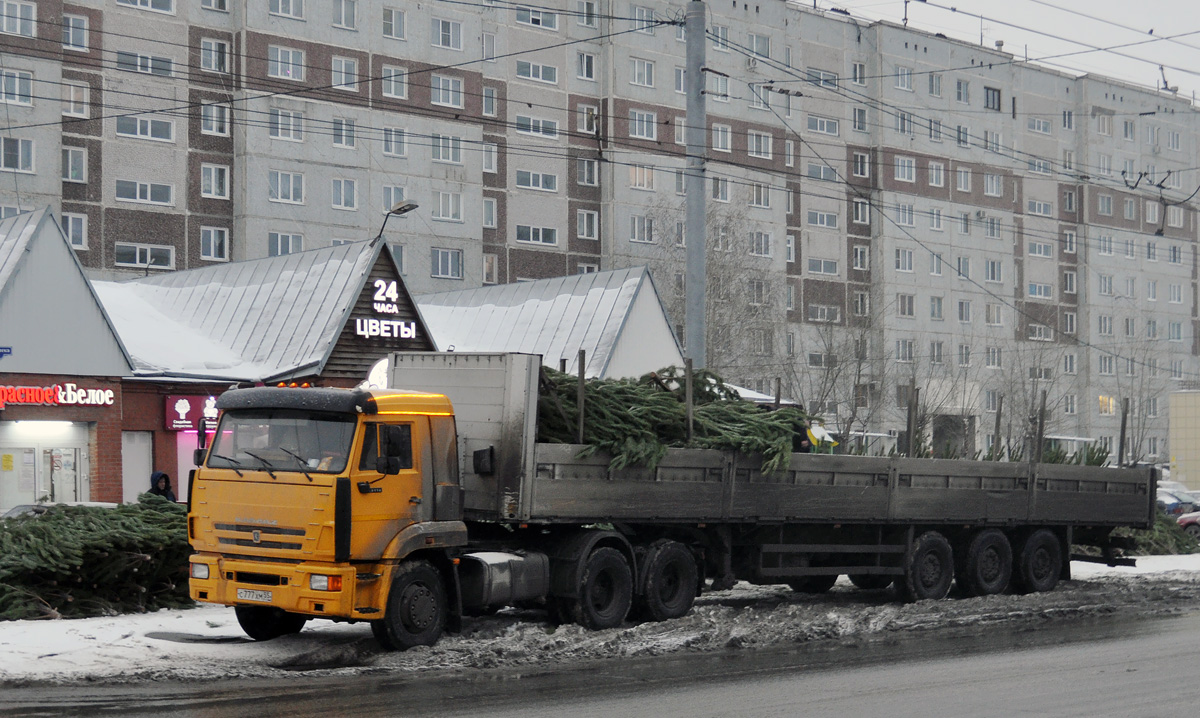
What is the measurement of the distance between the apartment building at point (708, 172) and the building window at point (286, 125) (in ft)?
0.29

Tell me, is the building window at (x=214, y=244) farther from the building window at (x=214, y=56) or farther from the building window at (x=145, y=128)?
the building window at (x=214, y=56)

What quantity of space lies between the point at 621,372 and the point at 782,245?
44866 millimetres

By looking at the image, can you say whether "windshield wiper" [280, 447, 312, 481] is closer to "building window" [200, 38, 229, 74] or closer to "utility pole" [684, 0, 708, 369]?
"utility pole" [684, 0, 708, 369]

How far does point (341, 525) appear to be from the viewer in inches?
534

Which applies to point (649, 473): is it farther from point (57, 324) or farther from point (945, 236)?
point (945, 236)

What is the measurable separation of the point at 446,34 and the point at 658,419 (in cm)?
5398

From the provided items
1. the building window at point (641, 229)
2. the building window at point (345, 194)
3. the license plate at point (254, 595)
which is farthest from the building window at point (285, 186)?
the license plate at point (254, 595)

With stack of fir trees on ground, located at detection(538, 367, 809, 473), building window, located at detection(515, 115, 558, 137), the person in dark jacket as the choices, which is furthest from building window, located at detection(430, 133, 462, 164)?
stack of fir trees on ground, located at detection(538, 367, 809, 473)

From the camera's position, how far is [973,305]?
285ft

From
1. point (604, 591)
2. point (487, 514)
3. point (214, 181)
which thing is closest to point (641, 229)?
point (214, 181)

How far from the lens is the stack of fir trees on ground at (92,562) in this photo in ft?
50.6

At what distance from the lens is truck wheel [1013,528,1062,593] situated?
2153 cm

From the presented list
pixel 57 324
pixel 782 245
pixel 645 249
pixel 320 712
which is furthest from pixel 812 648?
pixel 782 245

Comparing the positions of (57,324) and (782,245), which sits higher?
(782,245)
